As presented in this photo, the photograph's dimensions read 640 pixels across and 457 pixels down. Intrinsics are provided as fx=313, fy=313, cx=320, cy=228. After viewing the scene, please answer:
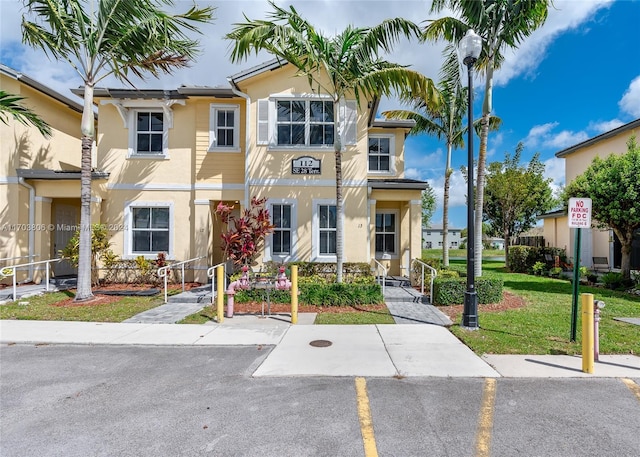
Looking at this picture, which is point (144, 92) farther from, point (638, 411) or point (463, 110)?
point (638, 411)

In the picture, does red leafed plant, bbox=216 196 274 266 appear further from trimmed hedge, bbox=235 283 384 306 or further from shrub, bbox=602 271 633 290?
shrub, bbox=602 271 633 290

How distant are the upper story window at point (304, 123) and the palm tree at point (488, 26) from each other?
3.94 meters

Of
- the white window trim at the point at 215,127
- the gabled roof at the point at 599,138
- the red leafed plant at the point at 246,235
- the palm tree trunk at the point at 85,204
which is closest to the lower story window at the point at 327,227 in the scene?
the red leafed plant at the point at 246,235

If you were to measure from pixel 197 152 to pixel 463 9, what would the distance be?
378 inches

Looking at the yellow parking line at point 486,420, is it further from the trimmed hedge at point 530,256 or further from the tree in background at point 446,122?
the trimmed hedge at point 530,256

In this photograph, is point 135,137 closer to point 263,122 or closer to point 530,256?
point 263,122

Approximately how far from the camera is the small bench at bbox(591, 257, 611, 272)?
54.3 feet

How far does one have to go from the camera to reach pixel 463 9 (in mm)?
8852

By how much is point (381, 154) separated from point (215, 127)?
701cm

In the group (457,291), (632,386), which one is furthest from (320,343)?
(457,291)

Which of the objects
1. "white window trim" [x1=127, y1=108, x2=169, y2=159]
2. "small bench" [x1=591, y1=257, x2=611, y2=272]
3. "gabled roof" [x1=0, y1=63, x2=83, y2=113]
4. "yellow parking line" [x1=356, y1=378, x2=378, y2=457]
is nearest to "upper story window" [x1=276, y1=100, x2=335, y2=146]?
"white window trim" [x1=127, y1=108, x2=169, y2=159]

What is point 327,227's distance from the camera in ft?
35.7

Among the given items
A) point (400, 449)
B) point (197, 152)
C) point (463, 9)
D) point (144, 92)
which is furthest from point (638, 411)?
point (144, 92)

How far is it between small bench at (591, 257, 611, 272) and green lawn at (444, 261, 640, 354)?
8.21 m
